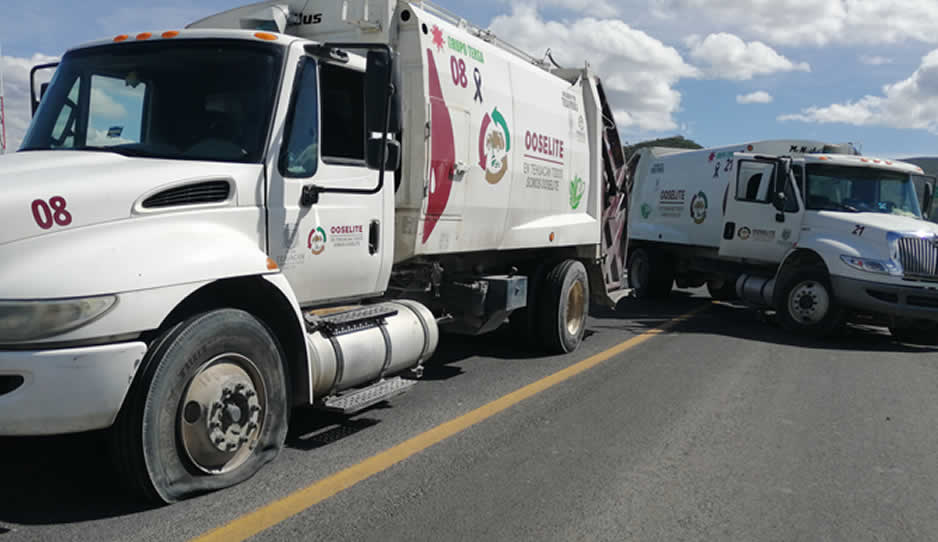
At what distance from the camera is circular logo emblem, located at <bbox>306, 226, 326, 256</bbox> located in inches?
187

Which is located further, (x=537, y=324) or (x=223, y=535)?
(x=537, y=324)

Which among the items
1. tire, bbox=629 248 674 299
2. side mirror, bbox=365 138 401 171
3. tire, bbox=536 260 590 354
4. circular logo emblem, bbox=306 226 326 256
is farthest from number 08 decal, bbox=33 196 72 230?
tire, bbox=629 248 674 299

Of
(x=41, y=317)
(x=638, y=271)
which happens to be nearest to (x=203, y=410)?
(x=41, y=317)

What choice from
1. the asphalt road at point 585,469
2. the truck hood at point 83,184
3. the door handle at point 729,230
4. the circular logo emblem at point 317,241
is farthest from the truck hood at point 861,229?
the truck hood at point 83,184

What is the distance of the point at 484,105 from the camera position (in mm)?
6773

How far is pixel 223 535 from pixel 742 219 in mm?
11128

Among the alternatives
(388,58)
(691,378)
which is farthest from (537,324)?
(388,58)

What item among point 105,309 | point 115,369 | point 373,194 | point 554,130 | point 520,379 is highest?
point 554,130

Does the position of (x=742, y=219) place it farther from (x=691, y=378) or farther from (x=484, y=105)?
(x=484, y=105)

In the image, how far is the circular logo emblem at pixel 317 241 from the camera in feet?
15.6

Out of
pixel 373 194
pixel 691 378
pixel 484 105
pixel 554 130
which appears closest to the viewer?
pixel 373 194

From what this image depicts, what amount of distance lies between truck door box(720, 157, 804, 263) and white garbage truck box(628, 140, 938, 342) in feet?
0.06

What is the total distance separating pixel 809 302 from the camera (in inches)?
435

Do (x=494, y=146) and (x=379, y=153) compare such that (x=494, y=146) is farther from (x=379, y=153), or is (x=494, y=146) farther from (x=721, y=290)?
(x=721, y=290)
